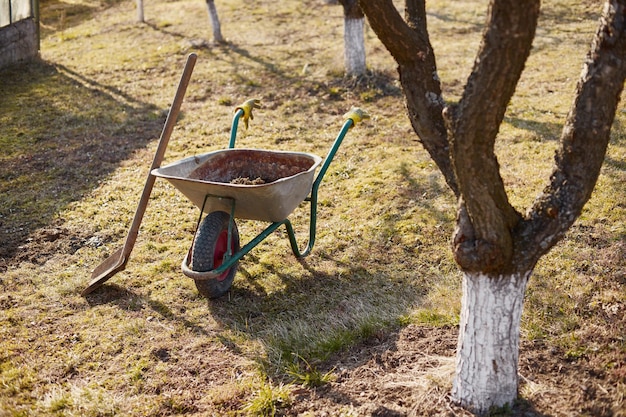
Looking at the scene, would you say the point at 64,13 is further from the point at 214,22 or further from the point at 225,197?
the point at 225,197

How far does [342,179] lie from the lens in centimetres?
618

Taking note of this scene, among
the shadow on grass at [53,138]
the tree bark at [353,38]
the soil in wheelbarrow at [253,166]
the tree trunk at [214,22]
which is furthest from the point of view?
the tree trunk at [214,22]

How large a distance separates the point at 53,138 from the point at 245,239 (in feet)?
11.7

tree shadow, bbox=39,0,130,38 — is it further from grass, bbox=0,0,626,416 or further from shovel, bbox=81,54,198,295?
shovel, bbox=81,54,198,295

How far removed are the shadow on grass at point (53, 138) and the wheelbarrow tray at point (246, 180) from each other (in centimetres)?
170

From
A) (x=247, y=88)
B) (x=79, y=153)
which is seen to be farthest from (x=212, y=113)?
(x=79, y=153)

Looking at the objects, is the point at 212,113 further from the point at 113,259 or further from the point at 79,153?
the point at 113,259

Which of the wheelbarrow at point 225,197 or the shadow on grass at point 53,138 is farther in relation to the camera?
the shadow on grass at point 53,138

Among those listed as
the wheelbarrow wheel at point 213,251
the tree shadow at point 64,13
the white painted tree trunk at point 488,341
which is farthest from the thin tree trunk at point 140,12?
the white painted tree trunk at point 488,341

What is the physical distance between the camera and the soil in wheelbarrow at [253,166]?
15.3ft

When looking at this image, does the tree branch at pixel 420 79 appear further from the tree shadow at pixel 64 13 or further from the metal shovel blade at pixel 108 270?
the tree shadow at pixel 64 13

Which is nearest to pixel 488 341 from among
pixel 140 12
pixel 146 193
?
pixel 146 193

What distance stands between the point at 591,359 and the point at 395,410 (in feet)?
3.49

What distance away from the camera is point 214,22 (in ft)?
35.0
